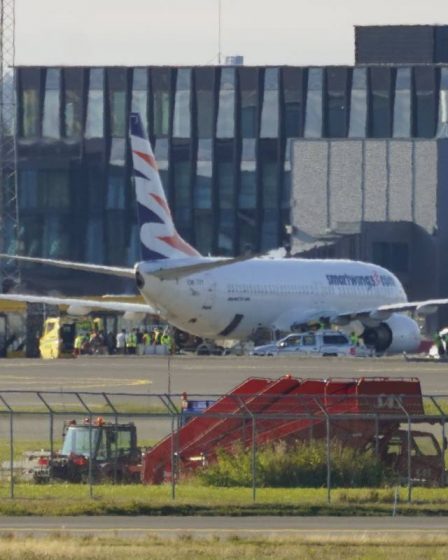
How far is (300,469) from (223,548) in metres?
9.90

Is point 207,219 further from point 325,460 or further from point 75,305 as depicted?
point 325,460

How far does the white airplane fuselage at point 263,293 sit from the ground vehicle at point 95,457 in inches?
1547

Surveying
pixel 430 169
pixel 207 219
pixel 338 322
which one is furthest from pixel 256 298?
pixel 207 219

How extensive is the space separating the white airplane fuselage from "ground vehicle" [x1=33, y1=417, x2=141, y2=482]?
1547 inches

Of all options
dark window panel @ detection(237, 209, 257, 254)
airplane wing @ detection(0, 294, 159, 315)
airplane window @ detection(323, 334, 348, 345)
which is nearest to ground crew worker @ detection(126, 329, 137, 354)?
airplane wing @ detection(0, 294, 159, 315)

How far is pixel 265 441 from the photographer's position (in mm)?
33875

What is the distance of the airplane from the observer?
244 ft

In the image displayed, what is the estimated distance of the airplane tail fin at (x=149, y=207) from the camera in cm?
7412

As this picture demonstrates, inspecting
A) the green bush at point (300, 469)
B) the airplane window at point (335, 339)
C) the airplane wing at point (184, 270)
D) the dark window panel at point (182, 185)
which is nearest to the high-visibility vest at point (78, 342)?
the airplane wing at point (184, 270)

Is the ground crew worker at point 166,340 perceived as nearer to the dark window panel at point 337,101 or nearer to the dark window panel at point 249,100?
the dark window panel at point 249,100

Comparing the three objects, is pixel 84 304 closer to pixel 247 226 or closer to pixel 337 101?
pixel 247 226

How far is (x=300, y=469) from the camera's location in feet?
106

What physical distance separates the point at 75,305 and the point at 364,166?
26.9 meters

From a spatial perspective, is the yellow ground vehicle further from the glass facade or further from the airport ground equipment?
the airport ground equipment
